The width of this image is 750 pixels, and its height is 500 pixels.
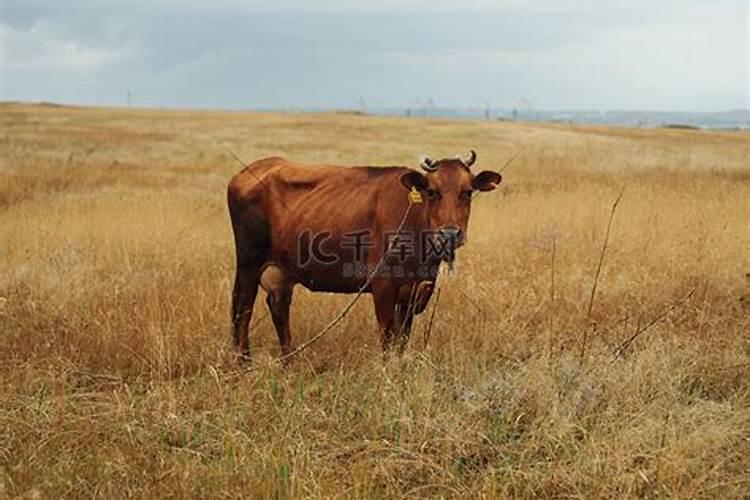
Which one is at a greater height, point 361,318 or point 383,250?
point 383,250

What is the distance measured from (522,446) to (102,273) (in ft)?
23.7

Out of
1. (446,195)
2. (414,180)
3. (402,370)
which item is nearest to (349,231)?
(414,180)

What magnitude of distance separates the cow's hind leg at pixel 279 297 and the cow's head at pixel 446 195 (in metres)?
1.85

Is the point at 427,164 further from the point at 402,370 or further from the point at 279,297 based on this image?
the point at 279,297

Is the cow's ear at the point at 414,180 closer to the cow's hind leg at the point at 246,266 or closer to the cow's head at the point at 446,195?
the cow's head at the point at 446,195

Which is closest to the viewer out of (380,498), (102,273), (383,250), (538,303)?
(380,498)

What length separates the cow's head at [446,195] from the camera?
6.04 m

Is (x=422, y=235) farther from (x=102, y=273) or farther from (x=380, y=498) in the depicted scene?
(x=102, y=273)

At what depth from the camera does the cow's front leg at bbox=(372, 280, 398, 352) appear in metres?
6.59

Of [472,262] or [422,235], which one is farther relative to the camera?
[472,262]

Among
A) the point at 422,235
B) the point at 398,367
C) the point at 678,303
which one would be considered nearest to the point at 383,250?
the point at 422,235

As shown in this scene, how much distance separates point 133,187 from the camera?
61.8 ft

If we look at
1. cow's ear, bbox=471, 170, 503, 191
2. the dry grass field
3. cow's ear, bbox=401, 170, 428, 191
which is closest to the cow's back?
cow's ear, bbox=401, 170, 428, 191

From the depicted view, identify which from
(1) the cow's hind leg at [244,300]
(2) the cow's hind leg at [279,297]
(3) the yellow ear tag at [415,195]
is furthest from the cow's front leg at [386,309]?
(1) the cow's hind leg at [244,300]
